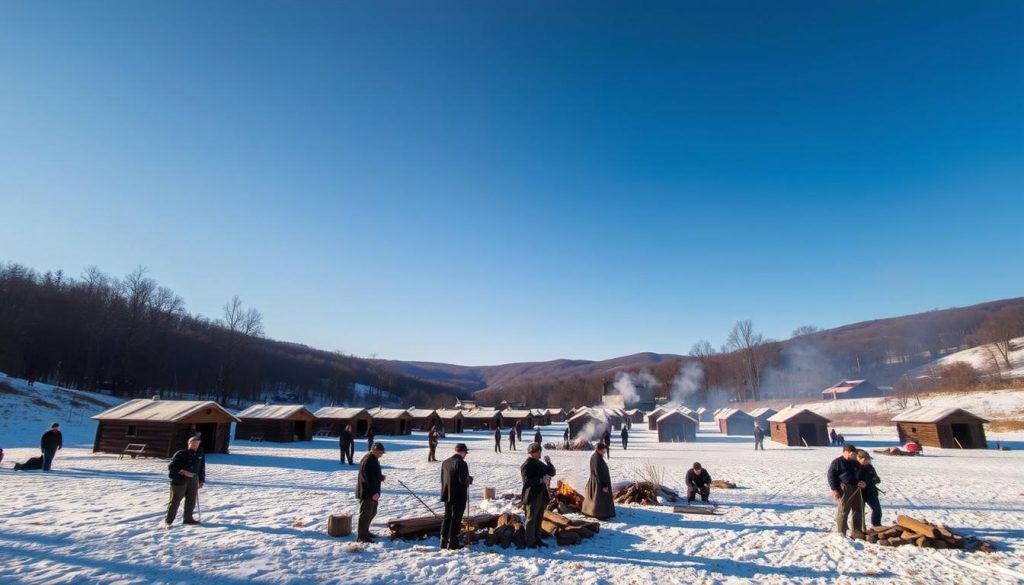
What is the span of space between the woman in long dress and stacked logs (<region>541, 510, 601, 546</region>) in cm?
115

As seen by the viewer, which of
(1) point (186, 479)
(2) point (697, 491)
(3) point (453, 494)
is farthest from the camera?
(2) point (697, 491)

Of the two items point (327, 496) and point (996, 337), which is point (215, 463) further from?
point (996, 337)

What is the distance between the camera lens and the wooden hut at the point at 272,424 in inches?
1521

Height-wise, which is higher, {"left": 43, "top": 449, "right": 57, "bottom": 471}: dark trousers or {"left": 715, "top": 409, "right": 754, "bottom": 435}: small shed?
{"left": 43, "top": 449, "right": 57, "bottom": 471}: dark trousers

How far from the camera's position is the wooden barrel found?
979 cm

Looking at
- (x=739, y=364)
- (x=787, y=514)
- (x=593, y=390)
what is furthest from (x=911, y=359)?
(x=787, y=514)

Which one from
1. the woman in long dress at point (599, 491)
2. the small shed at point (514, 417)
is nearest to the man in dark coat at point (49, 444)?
the woman in long dress at point (599, 491)

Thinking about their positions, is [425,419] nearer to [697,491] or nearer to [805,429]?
[805,429]

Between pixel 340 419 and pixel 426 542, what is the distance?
135 feet

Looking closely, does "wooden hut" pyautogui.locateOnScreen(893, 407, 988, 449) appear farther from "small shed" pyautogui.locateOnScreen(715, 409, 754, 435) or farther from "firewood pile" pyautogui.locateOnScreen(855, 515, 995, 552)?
"firewood pile" pyautogui.locateOnScreen(855, 515, 995, 552)

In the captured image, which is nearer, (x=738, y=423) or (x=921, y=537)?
(x=921, y=537)

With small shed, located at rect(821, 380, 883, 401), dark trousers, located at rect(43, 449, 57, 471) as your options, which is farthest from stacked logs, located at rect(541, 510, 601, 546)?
small shed, located at rect(821, 380, 883, 401)

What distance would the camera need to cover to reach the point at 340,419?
46812 mm

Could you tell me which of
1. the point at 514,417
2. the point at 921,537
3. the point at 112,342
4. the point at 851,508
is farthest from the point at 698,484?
the point at 112,342
